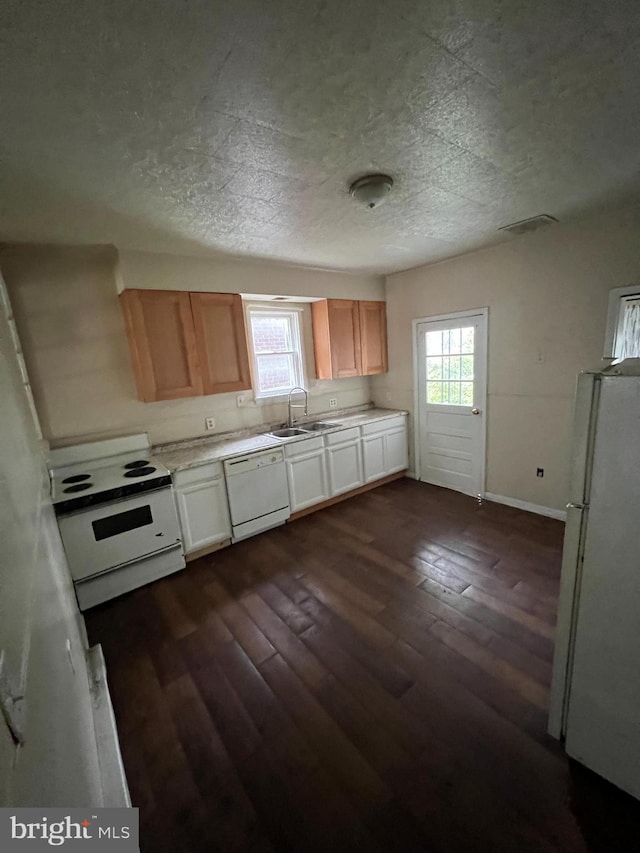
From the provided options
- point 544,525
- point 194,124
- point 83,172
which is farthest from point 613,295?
point 83,172

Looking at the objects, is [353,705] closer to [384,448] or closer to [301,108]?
[301,108]

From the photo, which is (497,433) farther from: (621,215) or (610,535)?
(610,535)

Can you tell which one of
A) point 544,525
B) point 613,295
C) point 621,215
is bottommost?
point 544,525

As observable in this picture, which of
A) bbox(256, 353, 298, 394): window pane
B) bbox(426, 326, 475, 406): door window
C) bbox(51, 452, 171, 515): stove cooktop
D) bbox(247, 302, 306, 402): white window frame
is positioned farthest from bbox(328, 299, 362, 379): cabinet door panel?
bbox(51, 452, 171, 515): stove cooktop

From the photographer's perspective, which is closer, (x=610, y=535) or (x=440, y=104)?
(x=610, y=535)

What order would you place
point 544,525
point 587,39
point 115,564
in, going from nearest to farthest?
point 587,39 → point 115,564 → point 544,525

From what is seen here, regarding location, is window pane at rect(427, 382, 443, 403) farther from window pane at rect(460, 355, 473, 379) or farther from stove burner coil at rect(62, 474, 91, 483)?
stove burner coil at rect(62, 474, 91, 483)

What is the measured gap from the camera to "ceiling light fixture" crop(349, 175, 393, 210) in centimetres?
182

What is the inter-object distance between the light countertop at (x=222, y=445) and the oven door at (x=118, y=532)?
0.34 meters

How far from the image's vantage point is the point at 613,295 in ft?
8.64

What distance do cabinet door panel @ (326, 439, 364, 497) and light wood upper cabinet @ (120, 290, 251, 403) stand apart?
47.0 inches

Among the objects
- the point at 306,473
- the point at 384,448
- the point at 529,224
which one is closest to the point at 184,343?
the point at 306,473

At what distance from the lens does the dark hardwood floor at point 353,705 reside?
122 centimetres

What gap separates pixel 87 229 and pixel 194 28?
1781mm
